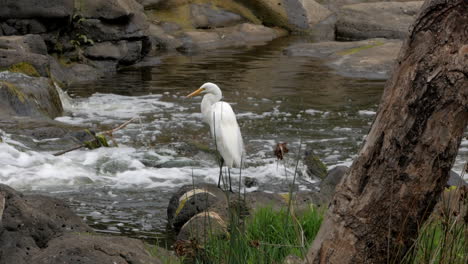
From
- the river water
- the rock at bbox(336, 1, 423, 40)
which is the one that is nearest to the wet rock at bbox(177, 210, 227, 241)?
the river water

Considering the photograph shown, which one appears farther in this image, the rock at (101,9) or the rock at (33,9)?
the rock at (101,9)

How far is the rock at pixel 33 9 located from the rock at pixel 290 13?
8.80 m

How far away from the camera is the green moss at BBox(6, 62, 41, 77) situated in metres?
11.7

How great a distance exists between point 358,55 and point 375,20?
6.07 metres

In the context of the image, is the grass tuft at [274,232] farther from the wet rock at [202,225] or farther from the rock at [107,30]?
the rock at [107,30]

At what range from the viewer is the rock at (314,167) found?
26.6ft

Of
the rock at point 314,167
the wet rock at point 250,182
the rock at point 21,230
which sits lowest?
the wet rock at point 250,182

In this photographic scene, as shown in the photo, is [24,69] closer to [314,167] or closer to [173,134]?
[173,134]

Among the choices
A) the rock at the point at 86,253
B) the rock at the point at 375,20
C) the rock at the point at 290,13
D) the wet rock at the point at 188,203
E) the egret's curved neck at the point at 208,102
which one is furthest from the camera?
the rock at the point at 290,13

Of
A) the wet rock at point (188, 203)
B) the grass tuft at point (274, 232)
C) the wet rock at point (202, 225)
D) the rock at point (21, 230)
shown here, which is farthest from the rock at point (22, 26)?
the rock at point (21, 230)

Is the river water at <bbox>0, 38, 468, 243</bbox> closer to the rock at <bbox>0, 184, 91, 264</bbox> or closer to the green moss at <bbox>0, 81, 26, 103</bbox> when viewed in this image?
the green moss at <bbox>0, 81, 26, 103</bbox>

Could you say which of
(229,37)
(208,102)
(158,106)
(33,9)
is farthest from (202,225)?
(229,37)

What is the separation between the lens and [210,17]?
2158cm

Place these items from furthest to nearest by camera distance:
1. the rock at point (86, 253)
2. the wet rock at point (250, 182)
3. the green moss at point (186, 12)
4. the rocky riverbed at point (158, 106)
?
the green moss at point (186, 12) < the wet rock at point (250, 182) < the rocky riverbed at point (158, 106) < the rock at point (86, 253)
